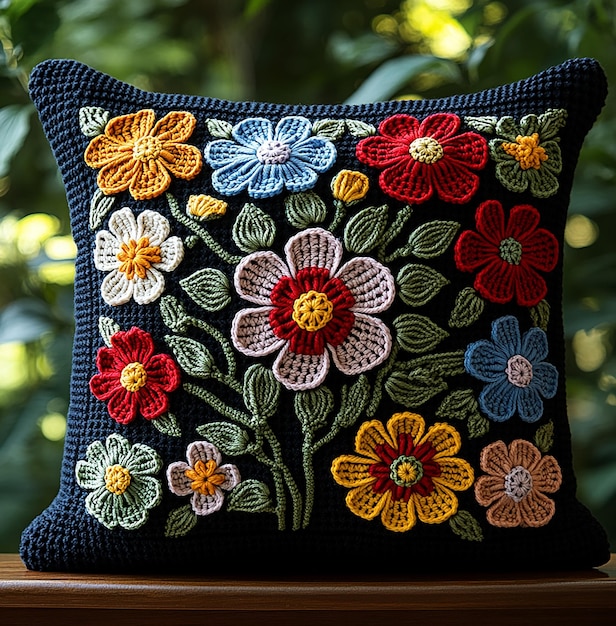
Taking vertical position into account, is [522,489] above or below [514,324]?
below

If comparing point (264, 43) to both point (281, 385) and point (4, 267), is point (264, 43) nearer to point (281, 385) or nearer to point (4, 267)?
point (4, 267)

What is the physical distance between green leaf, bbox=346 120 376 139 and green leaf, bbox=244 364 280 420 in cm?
24

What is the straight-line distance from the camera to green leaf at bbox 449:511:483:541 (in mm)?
669

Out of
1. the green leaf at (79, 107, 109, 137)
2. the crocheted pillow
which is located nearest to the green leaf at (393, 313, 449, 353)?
the crocheted pillow

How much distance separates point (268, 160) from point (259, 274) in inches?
4.2

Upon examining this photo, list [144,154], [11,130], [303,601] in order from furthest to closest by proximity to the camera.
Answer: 1. [11,130]
2. [144,154]
3. [303,601]

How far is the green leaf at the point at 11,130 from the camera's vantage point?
3.18 ft

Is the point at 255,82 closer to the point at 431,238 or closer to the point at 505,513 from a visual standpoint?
the point at 431,238

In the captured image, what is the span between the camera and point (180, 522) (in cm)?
66

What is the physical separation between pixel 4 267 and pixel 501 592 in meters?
1.24

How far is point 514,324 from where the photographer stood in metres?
0.69

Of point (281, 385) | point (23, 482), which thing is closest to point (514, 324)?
point (281, 385)

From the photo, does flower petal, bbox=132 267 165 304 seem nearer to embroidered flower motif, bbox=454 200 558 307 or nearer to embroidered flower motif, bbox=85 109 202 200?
embroidered flower motif, bbox=85 109 202 200

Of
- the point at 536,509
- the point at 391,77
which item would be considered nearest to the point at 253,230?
the point at 536,509
